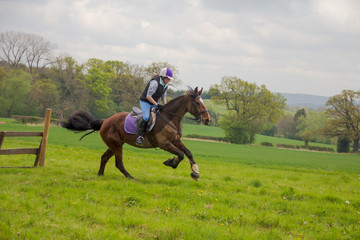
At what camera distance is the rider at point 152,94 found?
29.9 feet

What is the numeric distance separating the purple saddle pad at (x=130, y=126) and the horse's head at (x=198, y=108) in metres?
1.82

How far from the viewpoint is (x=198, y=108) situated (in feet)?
29.9

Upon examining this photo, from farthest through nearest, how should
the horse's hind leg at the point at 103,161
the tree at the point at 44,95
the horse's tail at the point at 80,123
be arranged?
1. the tree at the point at 44,95
2. the horse's tail at the point at 80,123
3. the horse's hind leg at the point at 103,161

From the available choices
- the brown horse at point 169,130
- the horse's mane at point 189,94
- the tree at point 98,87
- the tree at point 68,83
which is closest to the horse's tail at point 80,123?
the brown horse at point 169,130

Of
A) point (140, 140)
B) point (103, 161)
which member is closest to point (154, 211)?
point (140, 140)

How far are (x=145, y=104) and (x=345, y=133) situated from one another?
65045mm

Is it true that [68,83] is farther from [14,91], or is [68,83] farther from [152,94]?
[152,94]

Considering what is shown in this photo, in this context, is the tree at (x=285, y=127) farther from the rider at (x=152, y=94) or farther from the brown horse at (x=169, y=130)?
the rider at (x=152, y=94)

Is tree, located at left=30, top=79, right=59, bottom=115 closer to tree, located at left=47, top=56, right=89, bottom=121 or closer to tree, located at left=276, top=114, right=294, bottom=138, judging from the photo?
tree, located at left=47, top=56, right=89, bottom=121

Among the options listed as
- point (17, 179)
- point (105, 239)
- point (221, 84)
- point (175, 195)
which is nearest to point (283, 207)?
point (175, 195)

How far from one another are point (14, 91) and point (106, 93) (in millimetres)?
18006

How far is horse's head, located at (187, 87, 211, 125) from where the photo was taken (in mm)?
8986

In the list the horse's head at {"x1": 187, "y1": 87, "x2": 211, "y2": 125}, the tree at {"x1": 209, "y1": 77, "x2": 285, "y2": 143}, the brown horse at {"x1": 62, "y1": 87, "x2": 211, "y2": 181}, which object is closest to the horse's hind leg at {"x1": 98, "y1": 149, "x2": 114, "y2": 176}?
the brown horse at {"x1": 62, "y1": 87, "x2": 211, "y2": 181}

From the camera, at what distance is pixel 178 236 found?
16.4ft
